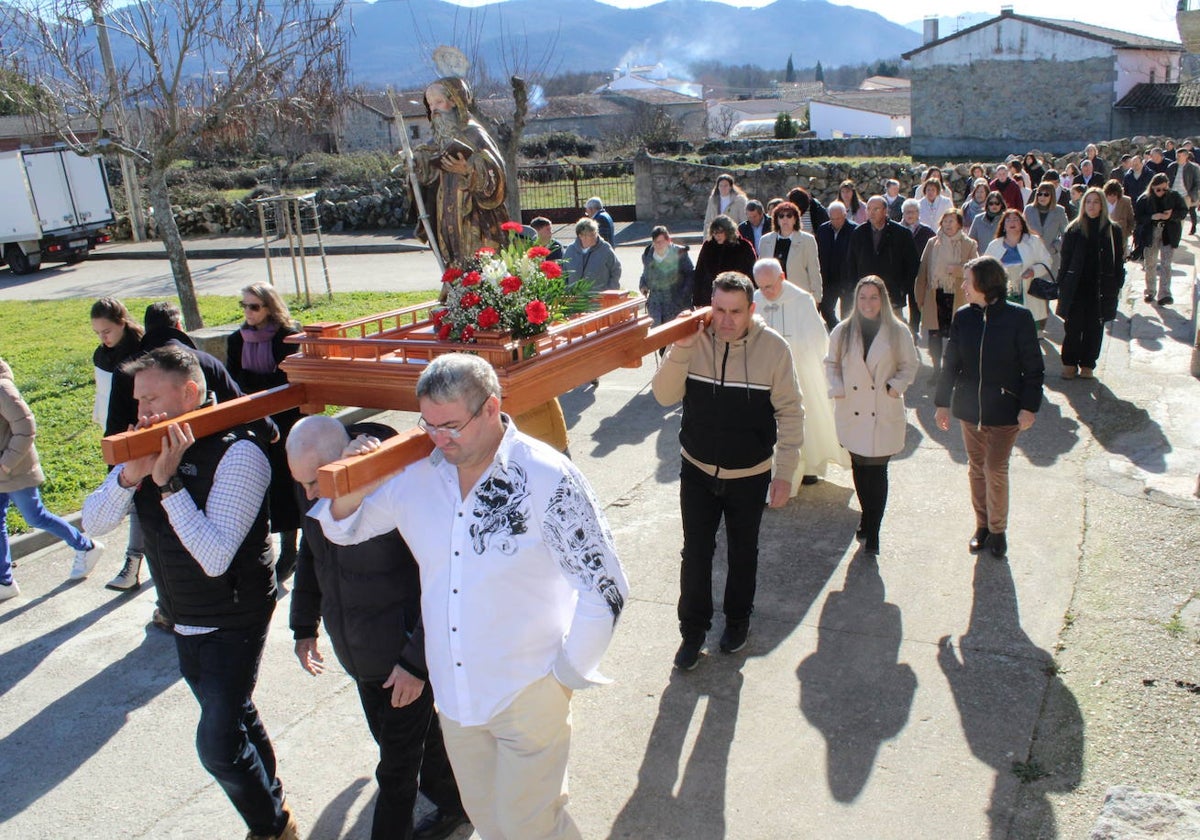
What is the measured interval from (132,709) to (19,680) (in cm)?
84

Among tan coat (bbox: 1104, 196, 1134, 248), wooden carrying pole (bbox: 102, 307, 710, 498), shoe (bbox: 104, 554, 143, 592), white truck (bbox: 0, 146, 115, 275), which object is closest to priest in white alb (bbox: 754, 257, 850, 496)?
wooden carrying pole (bbox: 102, 307, 710, 498)

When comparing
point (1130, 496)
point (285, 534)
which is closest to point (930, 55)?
point (1130, 496)

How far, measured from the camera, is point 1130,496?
6.91 metres

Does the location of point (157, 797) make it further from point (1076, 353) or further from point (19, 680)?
point (1076, 353)

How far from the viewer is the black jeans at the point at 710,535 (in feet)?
16.0

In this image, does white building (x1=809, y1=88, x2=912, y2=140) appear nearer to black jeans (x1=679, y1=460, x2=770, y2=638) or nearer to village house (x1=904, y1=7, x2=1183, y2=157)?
village house (x1=904, y1=7, x2=1183, y2=157)

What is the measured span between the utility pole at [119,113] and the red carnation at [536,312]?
1103cm

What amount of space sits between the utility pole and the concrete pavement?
8.08 metres

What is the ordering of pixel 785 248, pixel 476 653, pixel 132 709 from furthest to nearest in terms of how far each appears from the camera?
pixel 785 248, pixel 132 709, pixel 476 653

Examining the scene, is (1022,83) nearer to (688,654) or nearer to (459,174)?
(459,174)

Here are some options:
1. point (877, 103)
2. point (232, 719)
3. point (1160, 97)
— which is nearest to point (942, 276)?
point (232, 719)

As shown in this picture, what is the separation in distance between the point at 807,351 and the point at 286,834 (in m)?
4.81

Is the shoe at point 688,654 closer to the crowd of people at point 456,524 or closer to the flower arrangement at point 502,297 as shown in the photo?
the crowd of people at point 456,524

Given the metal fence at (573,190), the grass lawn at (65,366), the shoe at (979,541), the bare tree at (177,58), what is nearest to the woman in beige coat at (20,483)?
the grass lawn at (65,366)
